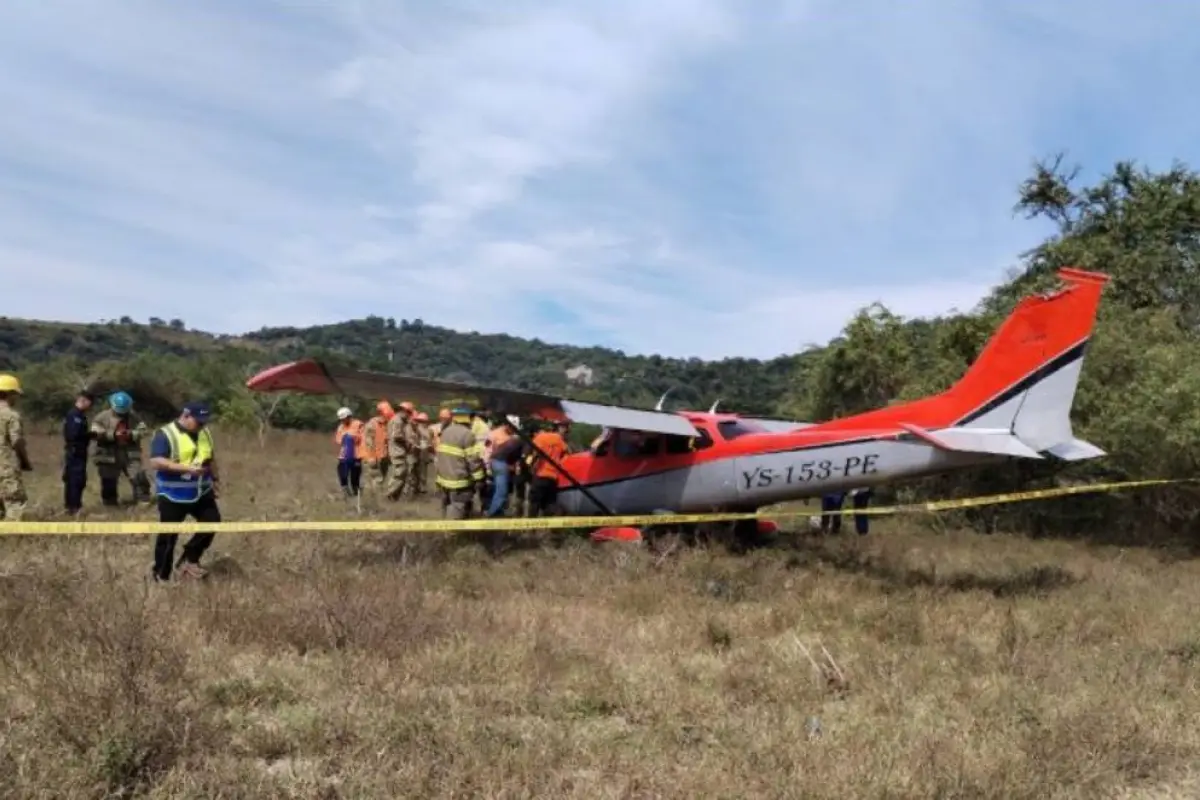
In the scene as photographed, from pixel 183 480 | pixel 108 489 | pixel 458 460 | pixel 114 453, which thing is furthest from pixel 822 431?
pixel 108 489

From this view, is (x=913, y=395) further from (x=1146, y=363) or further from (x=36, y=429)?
(x=36, y=429)

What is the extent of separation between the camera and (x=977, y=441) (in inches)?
372

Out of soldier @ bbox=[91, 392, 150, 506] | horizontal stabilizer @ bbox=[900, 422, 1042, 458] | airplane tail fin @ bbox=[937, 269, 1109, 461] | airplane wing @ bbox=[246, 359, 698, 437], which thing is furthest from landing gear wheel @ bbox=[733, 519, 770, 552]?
soldier @ bbox=[91, 392, 150, 506]

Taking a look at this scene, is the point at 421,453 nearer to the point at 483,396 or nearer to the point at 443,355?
the point at 483,396

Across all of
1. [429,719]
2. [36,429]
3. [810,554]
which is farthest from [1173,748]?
[36,429]

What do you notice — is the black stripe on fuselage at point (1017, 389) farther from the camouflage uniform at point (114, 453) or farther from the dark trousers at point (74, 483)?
the camouflage uniform at point (114, 453)

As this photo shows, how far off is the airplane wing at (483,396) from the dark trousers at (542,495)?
123cm

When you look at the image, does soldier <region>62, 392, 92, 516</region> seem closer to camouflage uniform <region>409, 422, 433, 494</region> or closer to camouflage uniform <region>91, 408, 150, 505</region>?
camouflage uniform <region>91, 408, 150, 505</region>

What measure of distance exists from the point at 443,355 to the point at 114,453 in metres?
133

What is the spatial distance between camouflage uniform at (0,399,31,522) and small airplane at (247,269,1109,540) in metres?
2.63

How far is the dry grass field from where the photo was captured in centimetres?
406

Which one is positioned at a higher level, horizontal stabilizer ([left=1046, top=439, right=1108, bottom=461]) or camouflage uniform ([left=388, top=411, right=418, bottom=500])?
horizontal stabilizer ([left=1046, top=439, right=1108, bottom=461])

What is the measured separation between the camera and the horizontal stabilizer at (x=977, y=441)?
9.22 metres

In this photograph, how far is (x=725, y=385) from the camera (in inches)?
3615
